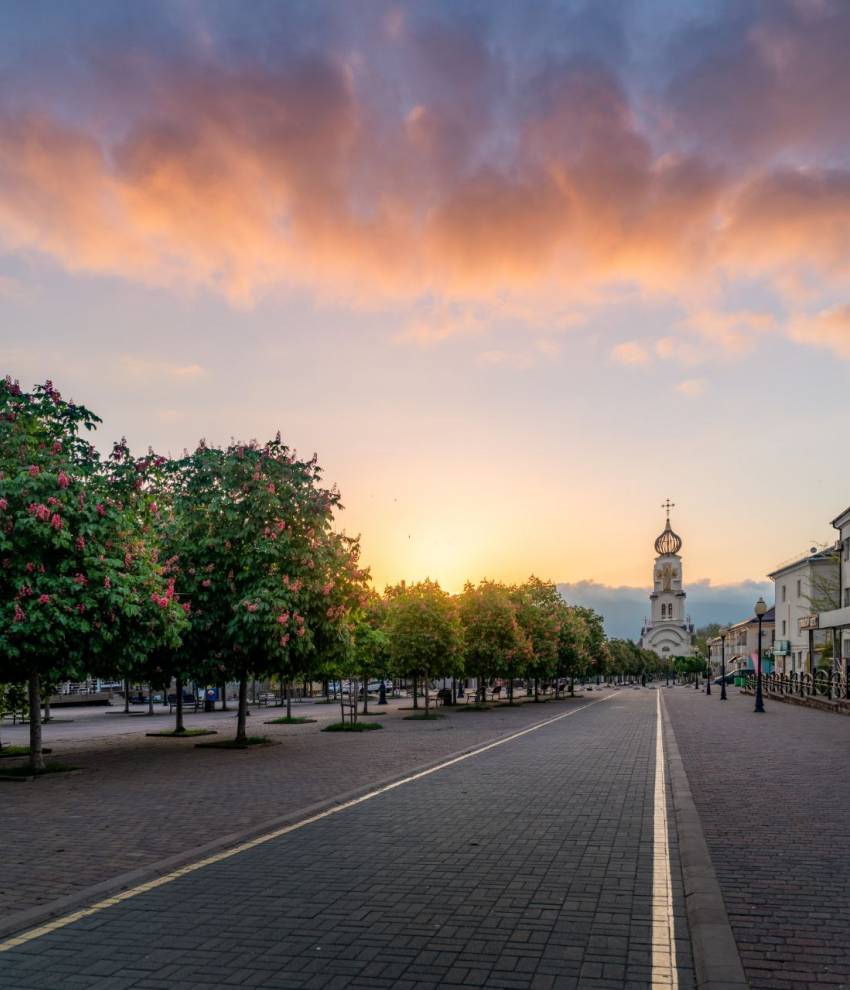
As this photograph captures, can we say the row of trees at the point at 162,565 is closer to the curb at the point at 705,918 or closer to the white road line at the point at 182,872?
the white road line at the point at 182,872

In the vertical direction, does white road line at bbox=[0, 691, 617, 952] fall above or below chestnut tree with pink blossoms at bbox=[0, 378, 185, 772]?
below

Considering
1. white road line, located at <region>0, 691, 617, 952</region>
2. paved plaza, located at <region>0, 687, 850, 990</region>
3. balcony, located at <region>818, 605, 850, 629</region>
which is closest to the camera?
paved plaza, located at <region>0, 687, 850, 990</region>

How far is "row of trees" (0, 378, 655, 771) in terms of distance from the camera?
1539cm

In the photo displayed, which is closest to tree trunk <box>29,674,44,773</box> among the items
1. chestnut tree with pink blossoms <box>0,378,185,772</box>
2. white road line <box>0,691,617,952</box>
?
chestnut tree with pink blossoms <box>0,378,185,772</box>

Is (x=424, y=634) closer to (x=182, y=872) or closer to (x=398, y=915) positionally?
(x=182, y=872)

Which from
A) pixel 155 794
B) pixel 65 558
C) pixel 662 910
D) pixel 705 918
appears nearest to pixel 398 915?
pixel 662 910

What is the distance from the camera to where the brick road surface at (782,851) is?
5.67 metres

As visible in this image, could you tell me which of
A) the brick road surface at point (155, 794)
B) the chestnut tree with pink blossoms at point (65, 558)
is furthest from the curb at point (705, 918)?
the chestnut tree with pink blossoms at point (65, 558)

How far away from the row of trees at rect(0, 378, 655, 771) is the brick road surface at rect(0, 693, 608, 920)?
2.06 meters

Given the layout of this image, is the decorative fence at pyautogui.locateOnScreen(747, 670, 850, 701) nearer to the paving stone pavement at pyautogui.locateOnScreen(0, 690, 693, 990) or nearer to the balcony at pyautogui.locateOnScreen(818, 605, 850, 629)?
the balcony at pyautogui.locateOnScreen(818, 605, 850, 629)

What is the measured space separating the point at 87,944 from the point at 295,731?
22.9 m

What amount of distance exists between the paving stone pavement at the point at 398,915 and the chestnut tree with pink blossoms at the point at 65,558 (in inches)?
281

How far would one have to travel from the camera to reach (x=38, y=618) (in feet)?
49.0

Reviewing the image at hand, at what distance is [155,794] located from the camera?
44.4ft
